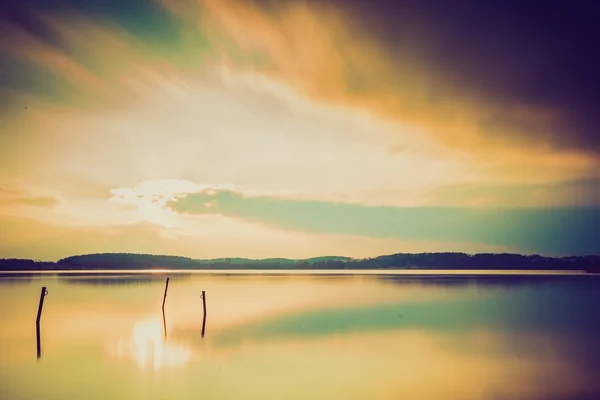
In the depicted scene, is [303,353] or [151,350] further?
[151,350]

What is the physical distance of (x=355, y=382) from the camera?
922 inches

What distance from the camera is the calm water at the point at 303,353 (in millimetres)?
22031

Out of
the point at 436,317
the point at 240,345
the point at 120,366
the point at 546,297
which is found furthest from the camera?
the point at 546,297

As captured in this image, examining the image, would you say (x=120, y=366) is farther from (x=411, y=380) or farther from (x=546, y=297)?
(x=546, y=297)

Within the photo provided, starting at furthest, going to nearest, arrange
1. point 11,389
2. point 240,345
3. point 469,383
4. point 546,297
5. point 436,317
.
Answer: point 546,297 < point 436,317 < point 240,345 < point 469,383 < point 11,389

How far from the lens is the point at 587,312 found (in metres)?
51.0

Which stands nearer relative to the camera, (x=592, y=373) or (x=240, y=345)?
(x=592, y=373)

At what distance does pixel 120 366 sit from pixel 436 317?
30096 millimetres

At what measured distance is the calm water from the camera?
2203cm

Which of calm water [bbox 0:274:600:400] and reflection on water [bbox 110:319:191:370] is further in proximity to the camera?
reflection on water [bbox 110:319:191:370]

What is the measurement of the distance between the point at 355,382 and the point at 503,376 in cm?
687

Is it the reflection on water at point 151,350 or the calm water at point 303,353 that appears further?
the reflection on water at point 151,350

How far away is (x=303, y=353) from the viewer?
3034 cm

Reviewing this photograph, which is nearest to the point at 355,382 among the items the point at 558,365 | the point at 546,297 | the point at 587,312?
the point at 558,365
